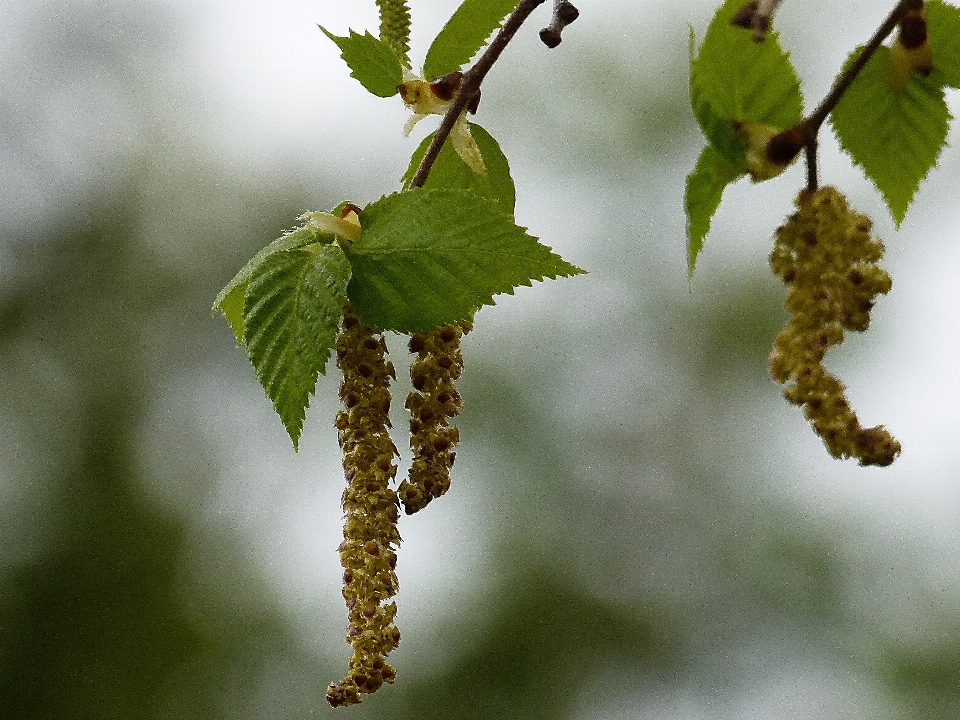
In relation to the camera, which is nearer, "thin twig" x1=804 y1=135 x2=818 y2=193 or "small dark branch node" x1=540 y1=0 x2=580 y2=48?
"thin twig" x1=804 y1=135 x2=818 y2=193

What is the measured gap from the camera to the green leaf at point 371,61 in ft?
2.19

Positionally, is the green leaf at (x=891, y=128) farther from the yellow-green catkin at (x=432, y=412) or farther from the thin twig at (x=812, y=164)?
the yellow-green catkin at (x=432, y=412)

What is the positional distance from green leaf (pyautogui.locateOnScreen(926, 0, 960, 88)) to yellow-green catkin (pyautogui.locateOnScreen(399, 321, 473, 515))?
31 cm

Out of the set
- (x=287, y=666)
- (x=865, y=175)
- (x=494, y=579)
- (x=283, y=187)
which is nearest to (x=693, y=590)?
(x=494, y=579)

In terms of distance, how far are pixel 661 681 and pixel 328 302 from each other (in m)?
7.53

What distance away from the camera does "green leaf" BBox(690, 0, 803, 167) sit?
1.80 ft

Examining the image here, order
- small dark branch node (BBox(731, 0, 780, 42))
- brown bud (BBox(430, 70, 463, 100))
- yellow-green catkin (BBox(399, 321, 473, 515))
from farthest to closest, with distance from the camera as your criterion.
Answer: brown bud (BBox(430, 70, 463, 100)) → yellow-green catkin (BBox(399, 321, 473, 515)) → small dark branch node (BBox(731, 0, 780, 42))

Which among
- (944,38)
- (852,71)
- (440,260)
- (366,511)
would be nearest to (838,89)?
(852,71)

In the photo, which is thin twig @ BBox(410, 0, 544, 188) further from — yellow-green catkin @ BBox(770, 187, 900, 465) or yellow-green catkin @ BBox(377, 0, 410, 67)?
yellow-green catkin @ BBox(770, 187, 900, 465)

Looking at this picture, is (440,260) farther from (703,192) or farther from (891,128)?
(891,128)

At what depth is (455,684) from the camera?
7.46m

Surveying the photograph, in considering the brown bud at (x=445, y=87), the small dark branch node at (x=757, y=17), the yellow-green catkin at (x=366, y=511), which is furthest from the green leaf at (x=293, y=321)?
the small dark branch node at (x=757, y=17)

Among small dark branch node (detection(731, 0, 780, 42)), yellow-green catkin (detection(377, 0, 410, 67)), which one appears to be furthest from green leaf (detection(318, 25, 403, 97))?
small dark branch node (detection(731, 0, 780, 42))

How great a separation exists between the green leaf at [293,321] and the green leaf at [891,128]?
0.33 m
